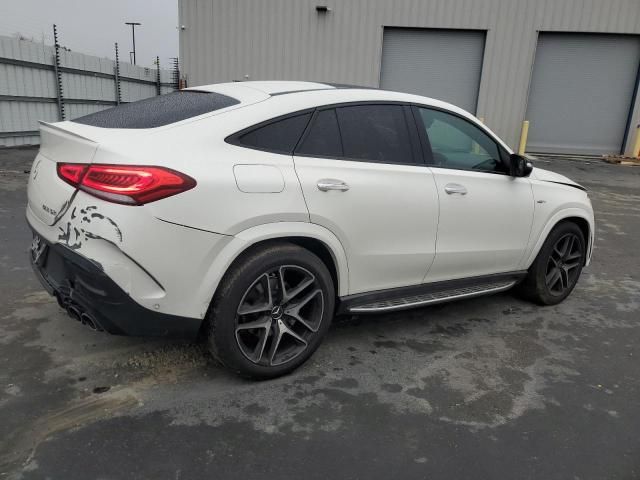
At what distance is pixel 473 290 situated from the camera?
402 cm

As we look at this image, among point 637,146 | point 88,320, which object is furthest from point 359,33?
point 88,320

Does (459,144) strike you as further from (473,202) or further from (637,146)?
(637,146)

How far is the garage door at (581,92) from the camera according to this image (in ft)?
52.4

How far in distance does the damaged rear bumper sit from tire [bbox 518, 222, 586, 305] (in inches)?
117

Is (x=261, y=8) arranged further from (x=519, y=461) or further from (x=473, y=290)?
(x=519, y=461)

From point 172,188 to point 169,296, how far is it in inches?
21.0

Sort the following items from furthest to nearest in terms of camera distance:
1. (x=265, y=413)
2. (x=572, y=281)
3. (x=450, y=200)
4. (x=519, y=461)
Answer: (x=572, y=281) → (x=450, y=200) → (x=265, y=413) → (x=519, y=461)

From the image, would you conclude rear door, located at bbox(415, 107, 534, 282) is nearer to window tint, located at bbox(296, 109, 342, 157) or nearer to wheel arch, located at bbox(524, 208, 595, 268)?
wheel arch, located at bbox(524, 208, 595, 268)

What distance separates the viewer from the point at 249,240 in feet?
9.02

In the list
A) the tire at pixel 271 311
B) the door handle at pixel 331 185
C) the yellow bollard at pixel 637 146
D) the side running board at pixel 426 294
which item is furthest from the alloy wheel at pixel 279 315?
the yellow bollard at pixel 637 146

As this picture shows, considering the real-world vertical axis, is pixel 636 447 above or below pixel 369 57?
below

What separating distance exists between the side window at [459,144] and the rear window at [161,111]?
1.44m

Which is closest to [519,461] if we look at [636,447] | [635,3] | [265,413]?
[636,447]

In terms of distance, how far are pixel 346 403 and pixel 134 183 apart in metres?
1.60
